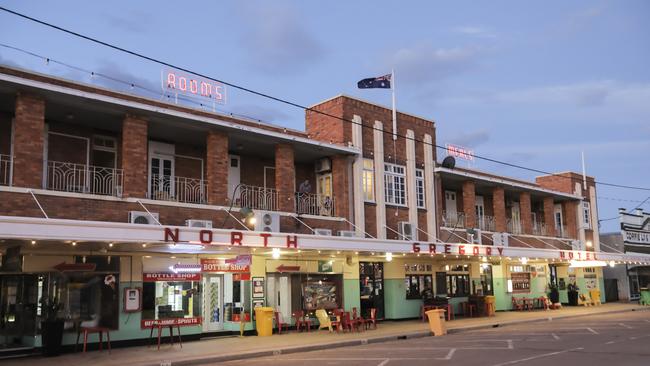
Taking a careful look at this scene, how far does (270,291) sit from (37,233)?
10.4 meters

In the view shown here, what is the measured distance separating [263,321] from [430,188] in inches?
434

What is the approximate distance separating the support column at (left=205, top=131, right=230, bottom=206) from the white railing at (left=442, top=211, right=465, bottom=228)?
544 inches

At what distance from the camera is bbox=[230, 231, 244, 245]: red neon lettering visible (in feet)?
58.2

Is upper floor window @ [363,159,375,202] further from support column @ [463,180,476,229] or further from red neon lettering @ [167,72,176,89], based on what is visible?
red neon lettering @ [167,72,176,89]

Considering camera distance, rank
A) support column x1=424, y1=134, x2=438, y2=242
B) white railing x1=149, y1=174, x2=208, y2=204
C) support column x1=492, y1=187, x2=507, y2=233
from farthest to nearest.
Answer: support column x1=492, y1=187, x2=507, y2=233 → support column x1=424, y1=134, x2=438, y2=242 → white railing x1=149, y1=174, x2=208, y2=204

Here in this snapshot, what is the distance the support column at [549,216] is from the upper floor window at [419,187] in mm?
12843

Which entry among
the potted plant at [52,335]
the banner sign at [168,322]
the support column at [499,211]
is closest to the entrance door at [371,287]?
the banner sign at [168,322]

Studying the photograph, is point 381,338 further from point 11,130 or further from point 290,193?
point 11,130

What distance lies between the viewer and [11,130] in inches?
719

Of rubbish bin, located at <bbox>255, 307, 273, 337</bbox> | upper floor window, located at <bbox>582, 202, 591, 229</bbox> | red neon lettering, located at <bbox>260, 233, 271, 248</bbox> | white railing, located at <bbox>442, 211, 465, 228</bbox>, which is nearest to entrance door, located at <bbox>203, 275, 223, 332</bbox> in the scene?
rubbish bin, located at <bbox>255, 307, 273, 337</bbox>

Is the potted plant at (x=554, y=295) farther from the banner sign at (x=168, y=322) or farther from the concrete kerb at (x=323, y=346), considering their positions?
the banner sign at (x=168, y=322)

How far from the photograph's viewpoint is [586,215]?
4178 centimetres

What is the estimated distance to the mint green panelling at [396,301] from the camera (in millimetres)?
27250

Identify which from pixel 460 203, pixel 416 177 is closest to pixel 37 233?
pixel 416 177
